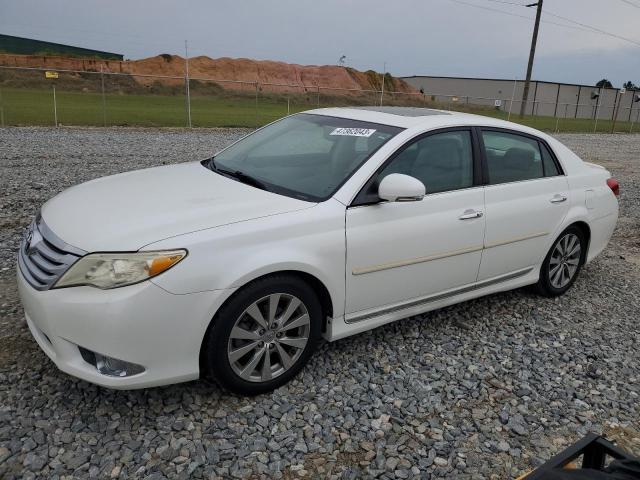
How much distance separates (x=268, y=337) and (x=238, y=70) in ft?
203

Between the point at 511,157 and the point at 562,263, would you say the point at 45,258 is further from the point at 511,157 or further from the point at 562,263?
the point at 562,263

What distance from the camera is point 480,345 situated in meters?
3.82

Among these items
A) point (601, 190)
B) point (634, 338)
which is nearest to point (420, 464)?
point (634, 338)

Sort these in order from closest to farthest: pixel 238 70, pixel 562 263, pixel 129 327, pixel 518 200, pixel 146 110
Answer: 1. pixel 129 327
2. pixel 518 200
3. pixel 562 263
4. pixel 146 110
5. pixel 238 70

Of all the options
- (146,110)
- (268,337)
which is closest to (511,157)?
(268,337)

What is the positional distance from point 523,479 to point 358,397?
1379 mm

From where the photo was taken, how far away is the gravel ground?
2537mm

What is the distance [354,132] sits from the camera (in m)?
3.73

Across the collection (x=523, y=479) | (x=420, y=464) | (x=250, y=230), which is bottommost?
(x=420, y=464)

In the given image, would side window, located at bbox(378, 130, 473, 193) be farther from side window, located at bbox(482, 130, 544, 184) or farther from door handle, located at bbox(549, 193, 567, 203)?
door handle, located at bbox(549, 193, 567, 203)

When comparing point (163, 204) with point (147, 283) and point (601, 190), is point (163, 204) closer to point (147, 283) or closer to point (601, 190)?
point (147, 283)

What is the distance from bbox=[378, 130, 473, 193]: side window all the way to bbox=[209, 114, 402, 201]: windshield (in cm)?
18

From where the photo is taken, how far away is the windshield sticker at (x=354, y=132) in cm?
367

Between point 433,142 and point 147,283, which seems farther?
point 433,142
